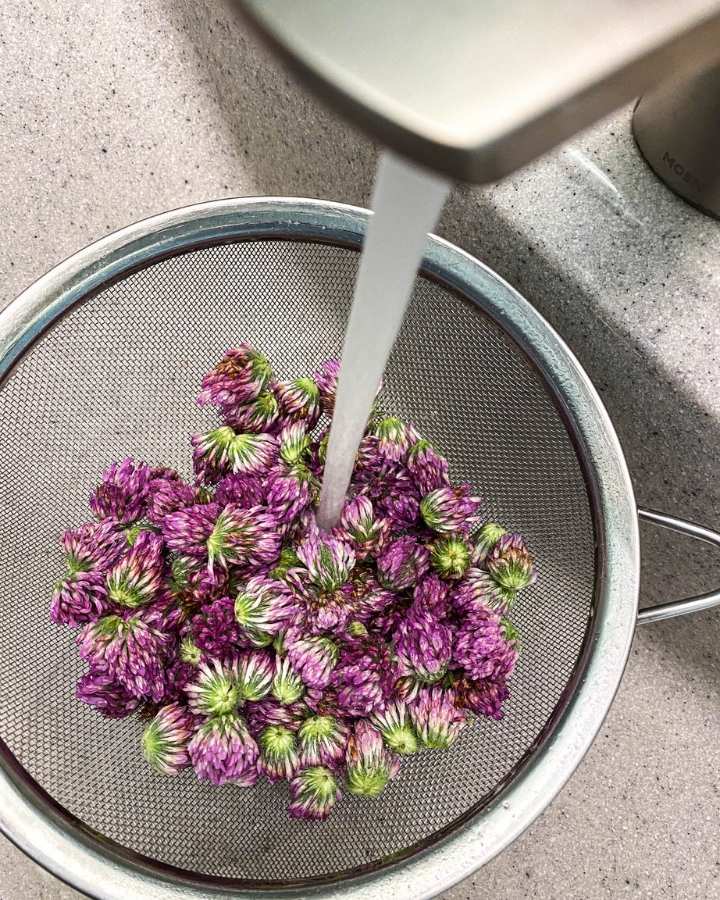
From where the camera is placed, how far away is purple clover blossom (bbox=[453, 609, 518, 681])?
1.46 feet

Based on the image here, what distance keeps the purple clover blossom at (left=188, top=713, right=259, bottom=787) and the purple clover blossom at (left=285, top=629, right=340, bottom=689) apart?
4cm

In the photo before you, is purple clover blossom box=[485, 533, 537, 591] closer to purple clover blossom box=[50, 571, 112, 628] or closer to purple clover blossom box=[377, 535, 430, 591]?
purple clover blossom box=[377, 535, 430, 591]

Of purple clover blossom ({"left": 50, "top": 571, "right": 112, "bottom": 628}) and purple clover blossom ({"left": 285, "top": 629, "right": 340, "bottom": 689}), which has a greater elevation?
purple clover blossom ({"left": 285, "top": 629, "right": 340, "bottom": 689})

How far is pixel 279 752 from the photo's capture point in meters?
0.43

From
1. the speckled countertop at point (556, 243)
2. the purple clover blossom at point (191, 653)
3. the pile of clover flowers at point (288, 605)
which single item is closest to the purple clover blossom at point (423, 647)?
the pile of clover flowers at point (288, 605)

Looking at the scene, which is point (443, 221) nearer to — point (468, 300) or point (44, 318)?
point (468, 300)

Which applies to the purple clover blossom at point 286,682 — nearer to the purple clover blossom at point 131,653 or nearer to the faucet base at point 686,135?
the purple clover blossom at point 131,653

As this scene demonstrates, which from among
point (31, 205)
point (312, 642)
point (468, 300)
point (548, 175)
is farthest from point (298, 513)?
point (31, 205)

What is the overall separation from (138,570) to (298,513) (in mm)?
98

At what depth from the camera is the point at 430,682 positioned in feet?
1.46

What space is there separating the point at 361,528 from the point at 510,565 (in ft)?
0.31

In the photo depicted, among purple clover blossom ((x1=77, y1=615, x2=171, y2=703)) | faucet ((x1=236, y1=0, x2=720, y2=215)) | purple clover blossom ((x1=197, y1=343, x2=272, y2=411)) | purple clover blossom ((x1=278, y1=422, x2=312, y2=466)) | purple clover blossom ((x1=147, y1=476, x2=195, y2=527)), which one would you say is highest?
faucet ((x1=236, y1=0, x2=720, y2=215))

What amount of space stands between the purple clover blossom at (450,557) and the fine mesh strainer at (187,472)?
0.08m

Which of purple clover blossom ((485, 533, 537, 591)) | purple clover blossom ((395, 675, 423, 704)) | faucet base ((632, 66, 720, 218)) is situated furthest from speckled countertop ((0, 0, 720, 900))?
Answer: purple clover blossom ((395, 675, 423, 704))
